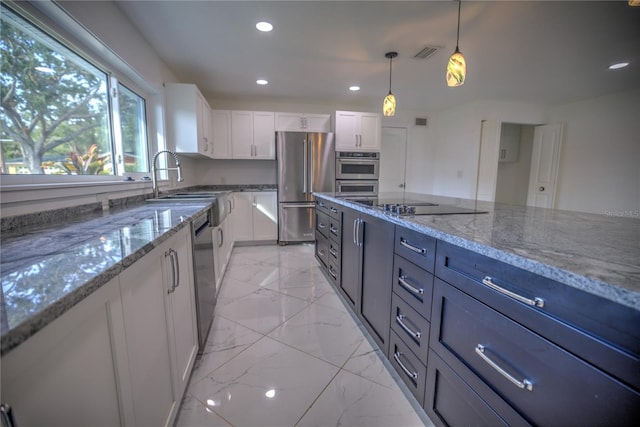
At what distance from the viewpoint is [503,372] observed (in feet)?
2.49

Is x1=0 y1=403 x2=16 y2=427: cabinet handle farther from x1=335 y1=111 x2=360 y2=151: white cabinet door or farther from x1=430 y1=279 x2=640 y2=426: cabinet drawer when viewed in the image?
x1=335 y1=111 x2=360 y2=151: white cabinet door

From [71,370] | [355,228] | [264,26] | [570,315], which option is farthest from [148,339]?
[264,26]

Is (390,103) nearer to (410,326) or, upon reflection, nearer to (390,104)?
(390,104)

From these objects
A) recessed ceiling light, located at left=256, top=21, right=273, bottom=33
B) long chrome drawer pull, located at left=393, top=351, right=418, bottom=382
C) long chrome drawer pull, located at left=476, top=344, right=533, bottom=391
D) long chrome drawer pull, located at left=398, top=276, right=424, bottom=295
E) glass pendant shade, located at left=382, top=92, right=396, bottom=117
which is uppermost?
recessed ceiling light, located at left=256, top=21, right=273, bottom=33

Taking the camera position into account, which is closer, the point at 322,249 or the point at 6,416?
the point at 6,416

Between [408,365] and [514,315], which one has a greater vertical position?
[514,315]

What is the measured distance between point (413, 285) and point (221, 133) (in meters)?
3.89

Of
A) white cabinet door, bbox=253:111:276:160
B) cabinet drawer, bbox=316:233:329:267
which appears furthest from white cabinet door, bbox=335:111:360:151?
cabinet drawer, bbox=316:233:329:267

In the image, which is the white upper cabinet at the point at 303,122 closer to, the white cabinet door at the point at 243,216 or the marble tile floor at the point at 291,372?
the white cabinet door at the point at 243,216

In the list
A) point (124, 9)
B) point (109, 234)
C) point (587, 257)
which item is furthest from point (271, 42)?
point (587, 257)

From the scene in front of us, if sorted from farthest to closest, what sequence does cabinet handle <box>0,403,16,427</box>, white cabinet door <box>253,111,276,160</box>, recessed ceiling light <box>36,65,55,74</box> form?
white cabinet door <box>253,111,276,160</box> → recessed ceiling light <box>36,65,55,74</box> → cabinet handle <box>0,403,16,427</box>

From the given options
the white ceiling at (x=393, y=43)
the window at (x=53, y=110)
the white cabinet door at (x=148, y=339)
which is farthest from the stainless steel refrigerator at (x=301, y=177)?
the white cabinet door at (x=148, y=339)

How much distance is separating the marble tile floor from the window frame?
4.25 ft

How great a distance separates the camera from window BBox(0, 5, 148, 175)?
4.07 feet
